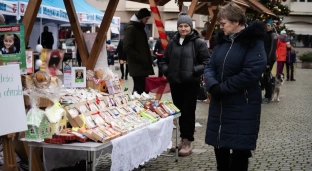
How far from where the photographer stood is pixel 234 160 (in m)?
A: 5.16

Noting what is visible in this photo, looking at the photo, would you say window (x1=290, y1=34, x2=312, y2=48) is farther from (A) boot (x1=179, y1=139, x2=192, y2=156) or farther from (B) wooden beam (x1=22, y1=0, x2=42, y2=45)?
(B) wooden beam (x1=22, y1=0, x2=42, y2=45)

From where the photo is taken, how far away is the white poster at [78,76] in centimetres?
663

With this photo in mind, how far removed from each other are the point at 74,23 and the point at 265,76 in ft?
27.4

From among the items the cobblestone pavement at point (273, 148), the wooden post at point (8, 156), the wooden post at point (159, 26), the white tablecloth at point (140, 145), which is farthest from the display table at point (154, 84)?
the wooden post at point (8, 156)

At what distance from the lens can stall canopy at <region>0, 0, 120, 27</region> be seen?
15031 mm

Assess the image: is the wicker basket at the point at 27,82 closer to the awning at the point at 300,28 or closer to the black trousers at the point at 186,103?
the black trousers at the point at 186,103

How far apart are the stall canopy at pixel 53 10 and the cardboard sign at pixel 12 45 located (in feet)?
33.1

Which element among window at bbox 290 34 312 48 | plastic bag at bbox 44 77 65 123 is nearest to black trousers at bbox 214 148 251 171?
plastic bag at bbox 44 77 65 123

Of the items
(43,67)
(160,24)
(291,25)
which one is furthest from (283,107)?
(291,25)

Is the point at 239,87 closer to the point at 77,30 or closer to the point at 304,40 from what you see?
the point at 77,30

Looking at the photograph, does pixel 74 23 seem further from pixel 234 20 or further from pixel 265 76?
pixel 265 76

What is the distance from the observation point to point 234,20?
5.04 metres

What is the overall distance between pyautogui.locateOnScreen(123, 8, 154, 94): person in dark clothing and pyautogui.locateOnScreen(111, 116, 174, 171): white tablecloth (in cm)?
215

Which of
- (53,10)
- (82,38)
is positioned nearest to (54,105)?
(82,38)
